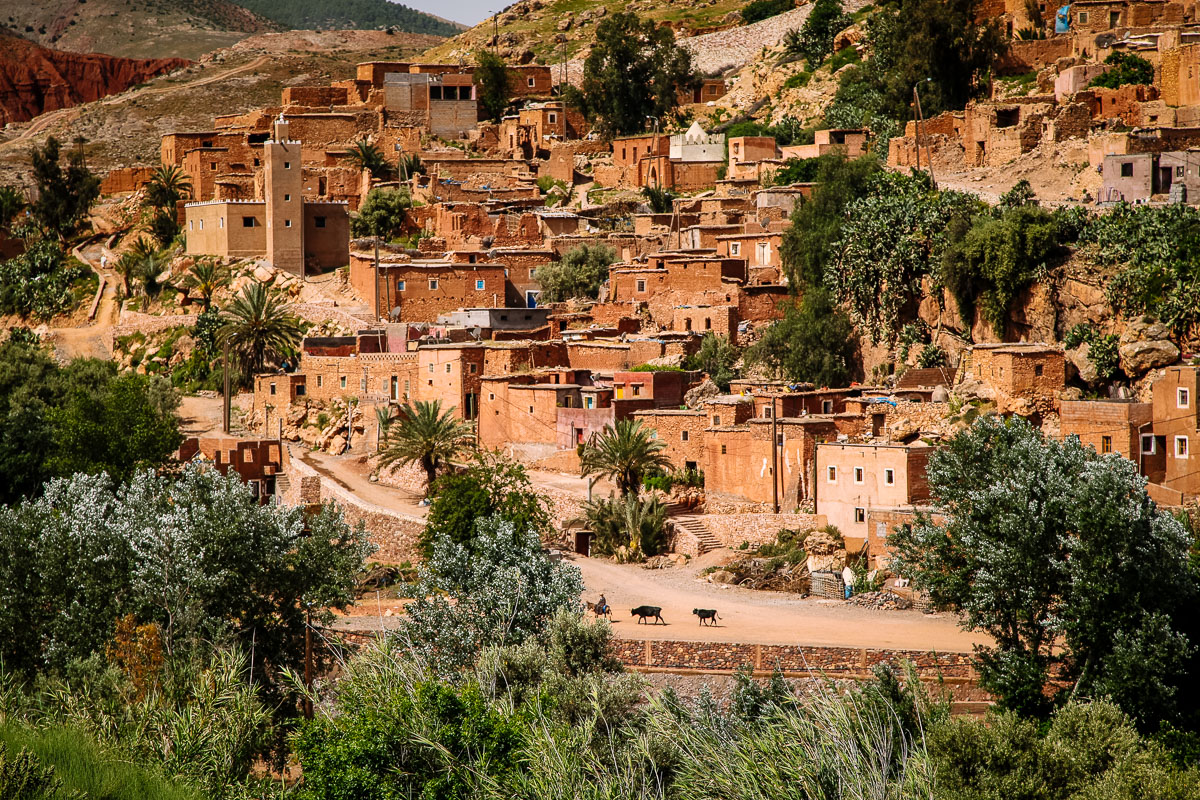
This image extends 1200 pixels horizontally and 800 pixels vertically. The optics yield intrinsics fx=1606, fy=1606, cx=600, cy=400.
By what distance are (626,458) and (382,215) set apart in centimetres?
1861

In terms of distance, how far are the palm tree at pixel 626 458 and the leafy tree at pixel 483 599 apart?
18.6ft

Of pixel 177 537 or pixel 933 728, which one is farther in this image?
pixel 177 537

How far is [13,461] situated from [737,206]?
19137 mm

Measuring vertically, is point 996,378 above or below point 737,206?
below

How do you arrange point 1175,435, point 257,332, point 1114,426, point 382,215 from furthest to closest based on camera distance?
point 382,215, point 257,332, point 1114,426, point 1175,435

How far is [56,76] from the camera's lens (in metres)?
105

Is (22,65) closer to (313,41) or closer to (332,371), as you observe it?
(313,41)

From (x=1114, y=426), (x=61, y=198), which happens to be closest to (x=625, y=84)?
(x=61, y=198)

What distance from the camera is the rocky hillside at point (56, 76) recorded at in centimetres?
10188

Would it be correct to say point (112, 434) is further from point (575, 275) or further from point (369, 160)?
point (369, 160)

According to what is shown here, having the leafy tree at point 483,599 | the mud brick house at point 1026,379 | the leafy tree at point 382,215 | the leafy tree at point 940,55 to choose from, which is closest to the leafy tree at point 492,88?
the leafy tree at point 382,215

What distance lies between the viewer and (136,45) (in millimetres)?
124250

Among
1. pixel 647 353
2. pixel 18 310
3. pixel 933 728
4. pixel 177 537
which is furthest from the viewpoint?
pixel 18 310

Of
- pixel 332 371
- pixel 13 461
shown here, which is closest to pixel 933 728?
pixel 332 371
